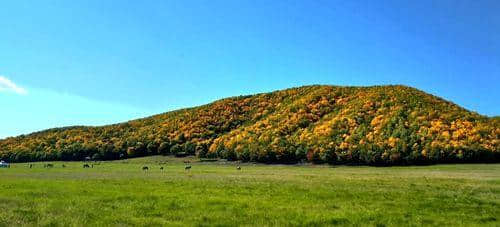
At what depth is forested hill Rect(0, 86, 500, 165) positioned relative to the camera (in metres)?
98.2

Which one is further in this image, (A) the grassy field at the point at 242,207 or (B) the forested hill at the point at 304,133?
(B) the forested hill at the point at 304,133

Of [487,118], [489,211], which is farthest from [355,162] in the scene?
[489,211]

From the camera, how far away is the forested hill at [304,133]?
98.2 metres

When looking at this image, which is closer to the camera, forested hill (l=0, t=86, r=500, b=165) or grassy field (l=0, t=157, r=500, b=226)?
grassy field (l=0, t=157, r=500, b=226)

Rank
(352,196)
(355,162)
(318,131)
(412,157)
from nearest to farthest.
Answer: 1. (352,196)
2. (412,157)
3. (355,162)
4. (318,131)

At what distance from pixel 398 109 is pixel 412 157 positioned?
28.7m

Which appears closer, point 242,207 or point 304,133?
point 242,207

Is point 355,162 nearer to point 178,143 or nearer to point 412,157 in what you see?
point 412,157

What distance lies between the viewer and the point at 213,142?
443 feet

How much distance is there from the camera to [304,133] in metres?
123

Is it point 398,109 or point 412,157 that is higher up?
point 398,109

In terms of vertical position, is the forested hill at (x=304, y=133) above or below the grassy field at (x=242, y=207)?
above

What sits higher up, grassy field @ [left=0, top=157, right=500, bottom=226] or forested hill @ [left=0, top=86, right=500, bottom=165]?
forested hill @ [left=0, top=86, right=500, bottom=165]

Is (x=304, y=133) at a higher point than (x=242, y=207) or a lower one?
higher
